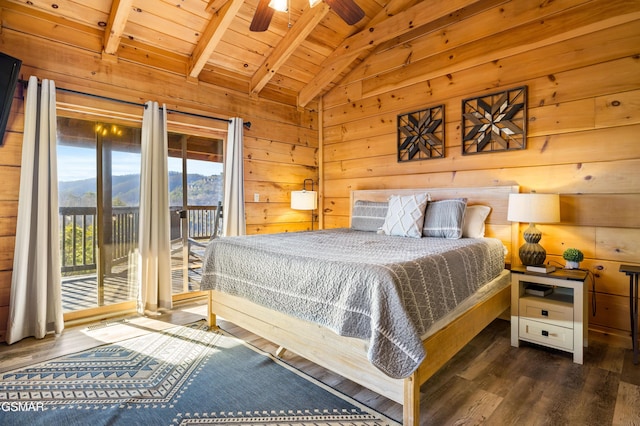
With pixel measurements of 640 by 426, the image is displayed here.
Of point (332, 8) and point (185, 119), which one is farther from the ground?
point (332, 8)

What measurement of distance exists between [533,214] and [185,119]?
11.1 ft

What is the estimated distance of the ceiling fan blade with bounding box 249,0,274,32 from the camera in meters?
2.30

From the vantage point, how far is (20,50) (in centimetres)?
268

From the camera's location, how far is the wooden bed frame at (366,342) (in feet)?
5.24

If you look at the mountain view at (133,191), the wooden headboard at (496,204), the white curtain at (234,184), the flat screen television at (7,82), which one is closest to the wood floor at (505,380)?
the wooden headboard at (496,204)

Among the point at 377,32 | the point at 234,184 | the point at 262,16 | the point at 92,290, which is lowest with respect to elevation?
the point at 92,290

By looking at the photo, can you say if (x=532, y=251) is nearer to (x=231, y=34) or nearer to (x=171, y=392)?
(x=171, y=392)

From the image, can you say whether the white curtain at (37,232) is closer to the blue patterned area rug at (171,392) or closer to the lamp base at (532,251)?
the blue patterned area rug at (171,392)

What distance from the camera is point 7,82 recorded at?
248 centimetres

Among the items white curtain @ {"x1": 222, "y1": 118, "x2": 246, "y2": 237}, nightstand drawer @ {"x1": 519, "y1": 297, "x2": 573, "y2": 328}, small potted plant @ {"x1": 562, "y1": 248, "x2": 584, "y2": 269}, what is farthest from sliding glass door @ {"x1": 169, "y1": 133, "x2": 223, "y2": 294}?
small potted plant @ {"x1": 562, "y1": 248, "x2": 584, "y2": 269}

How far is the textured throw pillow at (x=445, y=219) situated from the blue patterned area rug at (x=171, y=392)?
1643 mm

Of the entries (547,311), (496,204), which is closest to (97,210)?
(496,204)

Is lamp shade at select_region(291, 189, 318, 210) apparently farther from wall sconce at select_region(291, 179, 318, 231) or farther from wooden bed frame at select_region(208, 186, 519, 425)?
wooden bed frame at select_region(208, 186, 519, 425)

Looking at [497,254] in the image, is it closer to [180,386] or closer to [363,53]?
[180,386]
